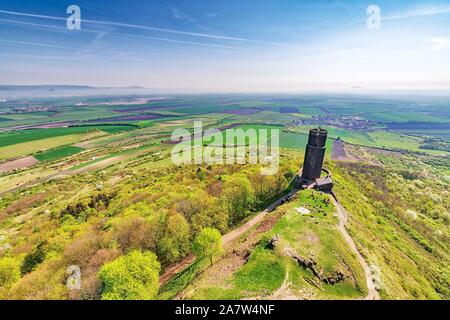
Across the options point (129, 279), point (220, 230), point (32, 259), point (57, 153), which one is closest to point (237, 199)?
point (220, 230)

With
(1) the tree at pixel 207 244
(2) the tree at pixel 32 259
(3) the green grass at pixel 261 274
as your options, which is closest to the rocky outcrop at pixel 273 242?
(3) the green grass at pixel 261 274

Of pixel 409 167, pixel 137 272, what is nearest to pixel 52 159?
pixel 137 272

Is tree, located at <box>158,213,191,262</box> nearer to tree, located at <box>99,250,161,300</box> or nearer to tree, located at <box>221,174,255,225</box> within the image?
tree, located at <box>99,250,161,300</box>

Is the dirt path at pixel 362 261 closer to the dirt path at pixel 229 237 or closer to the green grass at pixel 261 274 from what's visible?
the green grass at pixel 261 274

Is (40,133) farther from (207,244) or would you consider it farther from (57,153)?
(207,244)

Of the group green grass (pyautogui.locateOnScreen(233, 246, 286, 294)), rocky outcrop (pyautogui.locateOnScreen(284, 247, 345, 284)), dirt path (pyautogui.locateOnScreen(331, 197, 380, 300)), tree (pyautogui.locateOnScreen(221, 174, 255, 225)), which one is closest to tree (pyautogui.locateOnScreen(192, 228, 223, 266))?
green grass (pyautogui.locateOnScreen(233, 246, 286, 294))

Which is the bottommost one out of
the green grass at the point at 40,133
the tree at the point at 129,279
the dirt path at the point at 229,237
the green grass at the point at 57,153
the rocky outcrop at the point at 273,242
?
the dirt path at the point at 229,237
